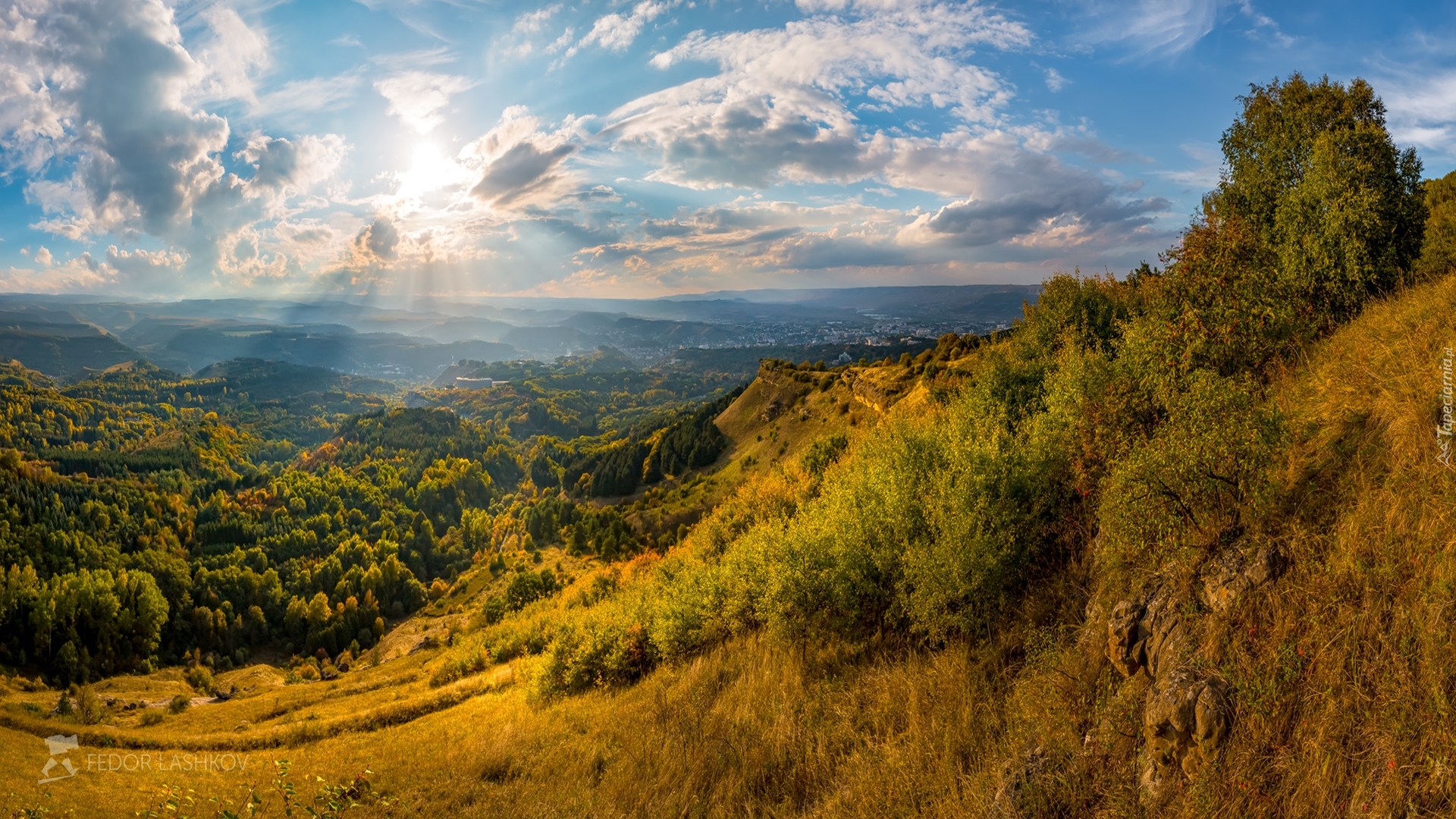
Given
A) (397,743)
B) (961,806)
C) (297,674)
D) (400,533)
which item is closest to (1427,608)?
(961,806)

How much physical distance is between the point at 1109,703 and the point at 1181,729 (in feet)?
5.78

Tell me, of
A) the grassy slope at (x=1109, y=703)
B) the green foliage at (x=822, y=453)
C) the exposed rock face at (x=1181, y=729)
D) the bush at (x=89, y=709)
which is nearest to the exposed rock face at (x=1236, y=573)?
Result: the grassy slope at (x=1109, y=703)

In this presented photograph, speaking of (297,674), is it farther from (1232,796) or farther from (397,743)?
(1232,796)

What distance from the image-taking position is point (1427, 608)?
290 inches

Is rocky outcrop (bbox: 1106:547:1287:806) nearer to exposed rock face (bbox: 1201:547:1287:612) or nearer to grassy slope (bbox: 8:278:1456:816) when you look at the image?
exposed rock face (bbox: 1201:547:1287:612)

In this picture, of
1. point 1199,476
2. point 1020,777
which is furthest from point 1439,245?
point 1020,777

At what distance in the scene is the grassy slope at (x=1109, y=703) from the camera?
7.38 meters

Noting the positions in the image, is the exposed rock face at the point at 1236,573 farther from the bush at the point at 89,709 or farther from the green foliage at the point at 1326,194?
the bush at the point at 89,709

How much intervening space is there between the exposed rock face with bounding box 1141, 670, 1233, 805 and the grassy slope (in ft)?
0.76

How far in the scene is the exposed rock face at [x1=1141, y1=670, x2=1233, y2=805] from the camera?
27.8ft

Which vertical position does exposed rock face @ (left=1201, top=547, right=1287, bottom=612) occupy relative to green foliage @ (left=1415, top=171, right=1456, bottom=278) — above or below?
below

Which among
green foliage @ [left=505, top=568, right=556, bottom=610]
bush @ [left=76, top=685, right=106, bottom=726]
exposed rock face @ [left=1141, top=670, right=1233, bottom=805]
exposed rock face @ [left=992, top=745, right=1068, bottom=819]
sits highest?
exposed rock face @ [left=1141, top=670, right=1233, bottom=805]

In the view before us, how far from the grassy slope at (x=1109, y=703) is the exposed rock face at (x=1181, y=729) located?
0.23m

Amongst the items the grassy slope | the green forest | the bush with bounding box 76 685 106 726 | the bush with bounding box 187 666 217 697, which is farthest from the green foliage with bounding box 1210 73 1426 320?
the bush with bounding box 187 666 217 697
